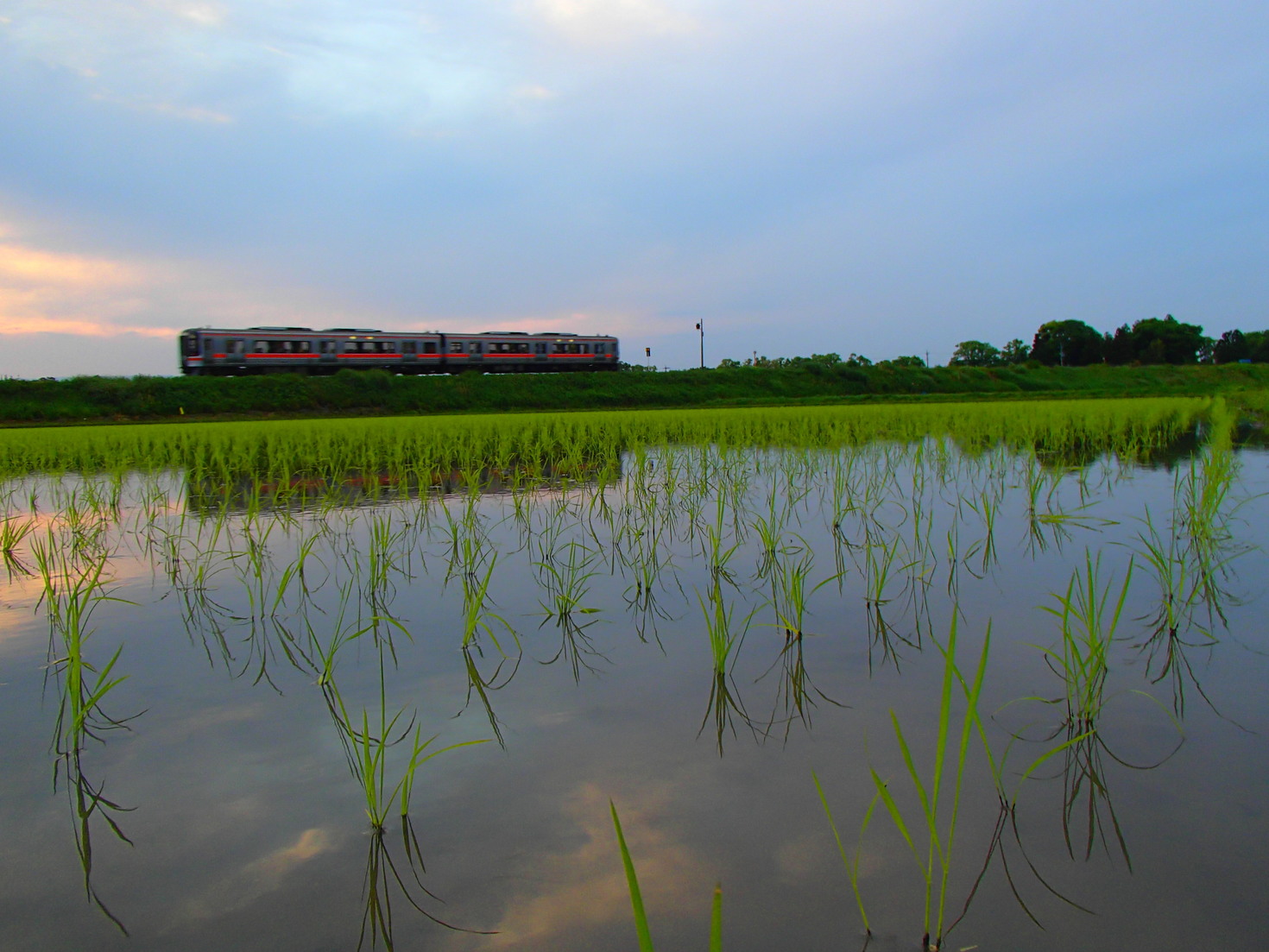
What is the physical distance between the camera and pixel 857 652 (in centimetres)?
187

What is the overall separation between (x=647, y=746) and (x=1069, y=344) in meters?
71.9

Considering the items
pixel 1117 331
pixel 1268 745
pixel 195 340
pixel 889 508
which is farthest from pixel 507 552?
pixel 1117 331

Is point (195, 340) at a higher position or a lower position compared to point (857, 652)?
higher

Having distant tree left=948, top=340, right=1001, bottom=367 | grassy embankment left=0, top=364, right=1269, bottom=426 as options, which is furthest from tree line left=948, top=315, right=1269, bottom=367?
grassy embankment left=0, top=364, right=1269, bottom=426

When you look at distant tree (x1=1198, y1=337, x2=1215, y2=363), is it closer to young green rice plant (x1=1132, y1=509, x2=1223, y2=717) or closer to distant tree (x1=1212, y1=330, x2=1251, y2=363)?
distant tree (x1=1212, y1=330, x2=1251, y2=363)

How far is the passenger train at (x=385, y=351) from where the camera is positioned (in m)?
24.6

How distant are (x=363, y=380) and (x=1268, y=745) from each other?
26784 millimetres

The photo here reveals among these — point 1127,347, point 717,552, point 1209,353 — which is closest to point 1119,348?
point 1127,347

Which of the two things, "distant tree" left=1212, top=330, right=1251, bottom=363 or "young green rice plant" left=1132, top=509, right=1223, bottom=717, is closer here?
"young green rice plant" left=1132, top=509, right=1223, bottom=717

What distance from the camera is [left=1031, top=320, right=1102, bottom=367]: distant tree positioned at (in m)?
59.7

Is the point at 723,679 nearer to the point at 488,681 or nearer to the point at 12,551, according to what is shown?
the point at 488,681

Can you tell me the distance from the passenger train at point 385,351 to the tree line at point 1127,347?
32.2 m

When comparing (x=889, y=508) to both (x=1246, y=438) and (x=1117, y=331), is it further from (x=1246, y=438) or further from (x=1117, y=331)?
(x=1117, y=331)

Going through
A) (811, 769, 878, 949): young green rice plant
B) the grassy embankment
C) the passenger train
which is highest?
the passenger train
